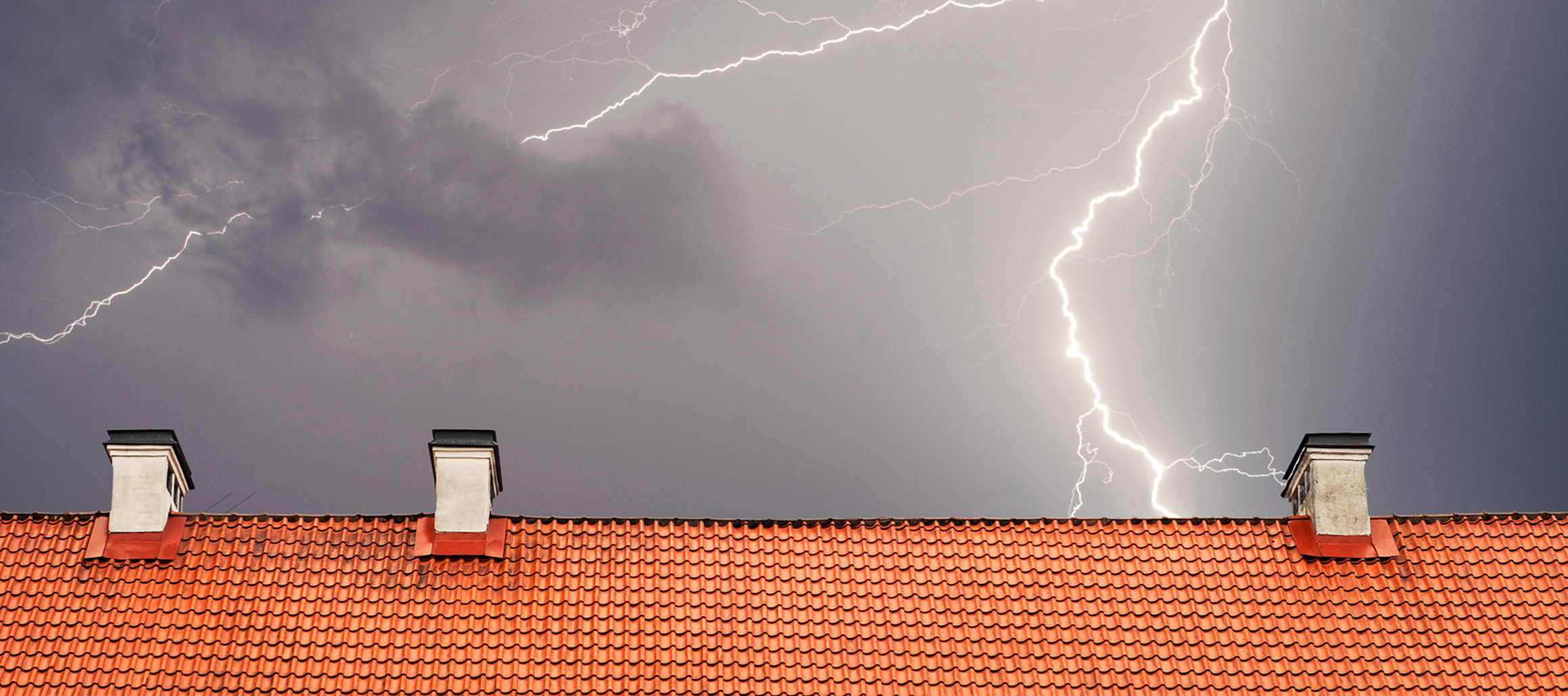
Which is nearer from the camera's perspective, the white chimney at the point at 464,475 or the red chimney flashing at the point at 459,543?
the red chimney flashing at the point at 459,543

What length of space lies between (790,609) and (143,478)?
6.82 meters

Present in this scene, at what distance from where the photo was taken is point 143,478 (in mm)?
13461

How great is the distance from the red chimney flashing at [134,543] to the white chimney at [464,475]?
2.56 meters

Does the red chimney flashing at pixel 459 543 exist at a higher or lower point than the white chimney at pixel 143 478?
lower

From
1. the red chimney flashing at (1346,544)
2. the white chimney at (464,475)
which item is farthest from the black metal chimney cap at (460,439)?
the red chimney flashing at (1346,544)

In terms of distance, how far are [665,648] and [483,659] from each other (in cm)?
164

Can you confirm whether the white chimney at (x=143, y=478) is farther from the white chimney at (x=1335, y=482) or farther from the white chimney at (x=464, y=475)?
the white chimney at (x=1335, y=482)

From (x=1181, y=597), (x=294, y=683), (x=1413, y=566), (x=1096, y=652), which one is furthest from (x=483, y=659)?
(x=1413, y=566)

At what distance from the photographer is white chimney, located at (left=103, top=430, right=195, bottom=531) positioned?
13117mm

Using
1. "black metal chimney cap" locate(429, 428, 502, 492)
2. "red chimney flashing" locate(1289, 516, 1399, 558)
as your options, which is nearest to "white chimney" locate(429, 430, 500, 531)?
"black metal chimney cap" locate(429, 428, 502, 492)

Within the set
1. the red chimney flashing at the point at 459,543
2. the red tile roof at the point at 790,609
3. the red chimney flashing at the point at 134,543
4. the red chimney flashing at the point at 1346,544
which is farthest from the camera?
the red chimney flashing at the point at 1346,544

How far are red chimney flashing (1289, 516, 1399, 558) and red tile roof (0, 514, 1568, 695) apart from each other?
0.36 feet

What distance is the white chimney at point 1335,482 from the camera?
13.5 metres

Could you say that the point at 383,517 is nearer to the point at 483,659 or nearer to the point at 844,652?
the point at 483,659
